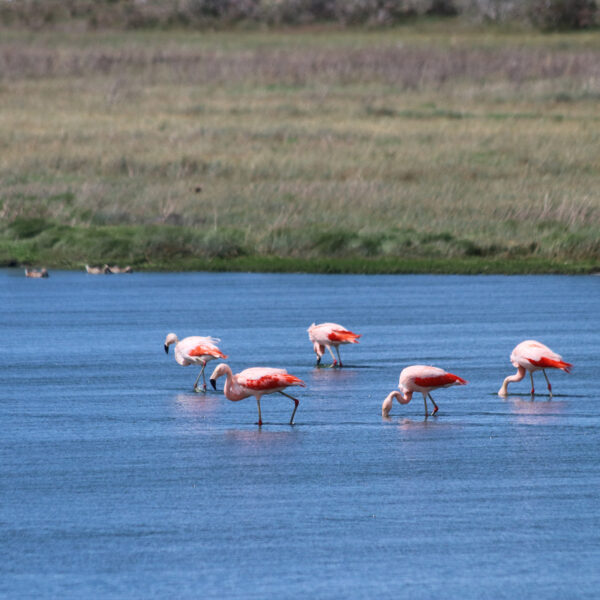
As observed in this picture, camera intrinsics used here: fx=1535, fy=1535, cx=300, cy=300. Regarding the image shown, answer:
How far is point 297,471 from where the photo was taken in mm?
12430

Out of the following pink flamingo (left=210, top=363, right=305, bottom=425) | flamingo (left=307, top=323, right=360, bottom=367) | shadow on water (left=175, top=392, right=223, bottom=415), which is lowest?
shadow on water (left=175, top=392, right=223, bottom=415)

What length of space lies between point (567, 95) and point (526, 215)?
79.2 ft

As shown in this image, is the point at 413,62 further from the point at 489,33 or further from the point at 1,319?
the point at 1,319

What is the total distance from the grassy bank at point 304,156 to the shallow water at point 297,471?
9.02 metres

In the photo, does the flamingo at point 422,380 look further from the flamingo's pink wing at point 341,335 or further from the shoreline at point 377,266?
the shoreline at point 377,266

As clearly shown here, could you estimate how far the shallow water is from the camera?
9.67 m

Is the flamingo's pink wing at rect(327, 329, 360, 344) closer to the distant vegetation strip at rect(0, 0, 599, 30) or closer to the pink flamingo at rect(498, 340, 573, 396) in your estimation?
the pink flamingo at rect(498, 340, 573, 396)

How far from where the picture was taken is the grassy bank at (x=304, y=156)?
102 ft

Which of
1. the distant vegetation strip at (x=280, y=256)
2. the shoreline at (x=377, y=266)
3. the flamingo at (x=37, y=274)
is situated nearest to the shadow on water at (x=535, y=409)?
the shoreline at (x=377, y=266)

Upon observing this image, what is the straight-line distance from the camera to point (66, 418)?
48.3 feet

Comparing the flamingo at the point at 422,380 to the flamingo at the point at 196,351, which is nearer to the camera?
the flamingo at the point at 422,380

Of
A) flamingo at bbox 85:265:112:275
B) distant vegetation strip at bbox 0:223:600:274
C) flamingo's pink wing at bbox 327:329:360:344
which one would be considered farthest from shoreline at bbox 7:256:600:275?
flamingo's pink wing at bbox 327:329:360:344

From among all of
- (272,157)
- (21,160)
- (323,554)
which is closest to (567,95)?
(272,157)

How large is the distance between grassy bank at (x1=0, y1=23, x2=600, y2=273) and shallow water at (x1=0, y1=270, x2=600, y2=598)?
9.02 metres
